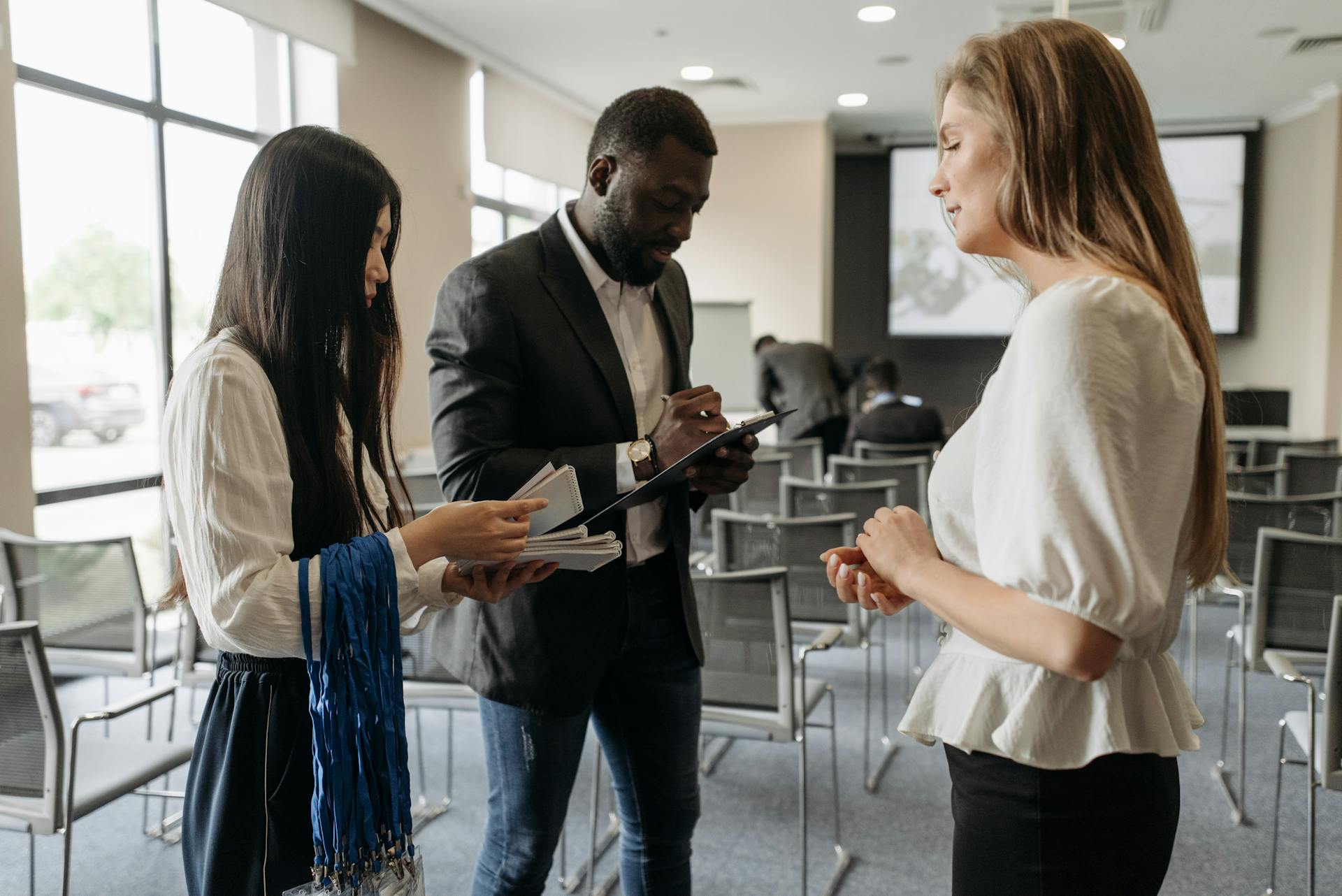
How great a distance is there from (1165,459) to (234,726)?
3.63 ft

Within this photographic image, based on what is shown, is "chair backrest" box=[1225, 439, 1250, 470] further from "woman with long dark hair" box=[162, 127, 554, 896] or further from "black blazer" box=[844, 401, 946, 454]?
"woman with long dark hair" box=[162, 127, 554, 896]

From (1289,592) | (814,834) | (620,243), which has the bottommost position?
(814,834)

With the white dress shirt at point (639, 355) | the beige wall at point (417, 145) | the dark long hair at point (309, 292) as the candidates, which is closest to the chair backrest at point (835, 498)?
the white dress shirt at point (639, 355)

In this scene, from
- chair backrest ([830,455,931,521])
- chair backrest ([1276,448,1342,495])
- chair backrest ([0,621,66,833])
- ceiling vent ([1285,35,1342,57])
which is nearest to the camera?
→ chair backrest ([0,621,66,833])

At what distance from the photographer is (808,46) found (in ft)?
25.2

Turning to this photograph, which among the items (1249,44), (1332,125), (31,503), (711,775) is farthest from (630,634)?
(1332,125)

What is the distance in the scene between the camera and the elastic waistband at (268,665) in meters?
1.32

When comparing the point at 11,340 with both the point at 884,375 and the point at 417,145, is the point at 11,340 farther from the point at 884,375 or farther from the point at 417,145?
the point at 884,375

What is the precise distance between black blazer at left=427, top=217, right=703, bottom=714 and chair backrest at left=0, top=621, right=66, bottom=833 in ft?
3.12

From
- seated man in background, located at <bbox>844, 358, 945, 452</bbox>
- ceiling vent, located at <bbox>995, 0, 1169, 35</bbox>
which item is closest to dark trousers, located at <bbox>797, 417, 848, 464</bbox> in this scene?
seated man in background, located at <bbox>844, 358, 945, 452</bbox>

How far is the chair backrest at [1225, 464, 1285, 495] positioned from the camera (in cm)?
465

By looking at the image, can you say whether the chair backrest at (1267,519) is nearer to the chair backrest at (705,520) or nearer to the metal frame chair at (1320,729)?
the metal frame chair at (1320,729)

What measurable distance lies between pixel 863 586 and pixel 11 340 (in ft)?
14.0

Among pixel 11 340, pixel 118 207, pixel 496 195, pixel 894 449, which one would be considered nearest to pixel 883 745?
pixel 894 449
